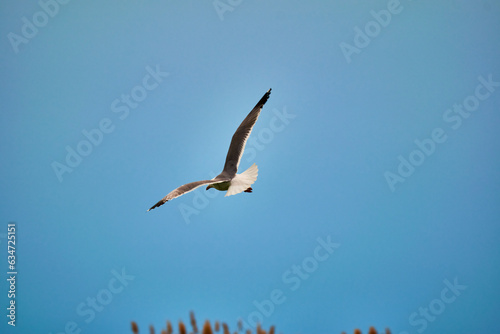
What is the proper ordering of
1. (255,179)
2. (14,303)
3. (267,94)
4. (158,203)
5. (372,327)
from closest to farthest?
(372,327) < (158,203) < (14,303) < (255,179) < (267,94)

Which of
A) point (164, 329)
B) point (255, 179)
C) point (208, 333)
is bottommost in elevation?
point (208, 333)

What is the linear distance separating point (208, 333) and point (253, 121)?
726cm

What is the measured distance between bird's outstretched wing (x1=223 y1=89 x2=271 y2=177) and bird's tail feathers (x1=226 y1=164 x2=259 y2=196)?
0.28 m

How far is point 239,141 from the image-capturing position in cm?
830

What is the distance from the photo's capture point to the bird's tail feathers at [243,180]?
670cm

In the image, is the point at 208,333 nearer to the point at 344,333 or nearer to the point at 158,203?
the point at 344,333

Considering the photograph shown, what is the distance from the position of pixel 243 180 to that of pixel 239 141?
1.26 metres

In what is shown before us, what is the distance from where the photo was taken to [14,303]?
674cm

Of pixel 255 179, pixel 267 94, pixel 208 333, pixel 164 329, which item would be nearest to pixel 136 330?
pixel 164 329

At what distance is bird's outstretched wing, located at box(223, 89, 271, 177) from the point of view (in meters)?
8.02

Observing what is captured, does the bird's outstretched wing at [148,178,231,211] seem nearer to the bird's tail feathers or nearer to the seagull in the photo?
the seagull

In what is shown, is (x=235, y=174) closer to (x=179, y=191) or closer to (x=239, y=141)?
(x=239, y=141)

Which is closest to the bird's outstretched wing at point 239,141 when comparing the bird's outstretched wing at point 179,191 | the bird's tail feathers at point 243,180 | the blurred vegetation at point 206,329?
the bird's tail feathers at point 243,180

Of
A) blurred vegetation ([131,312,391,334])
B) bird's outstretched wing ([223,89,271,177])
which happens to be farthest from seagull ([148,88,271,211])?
blurred vegetation ([131,312,391,334])
